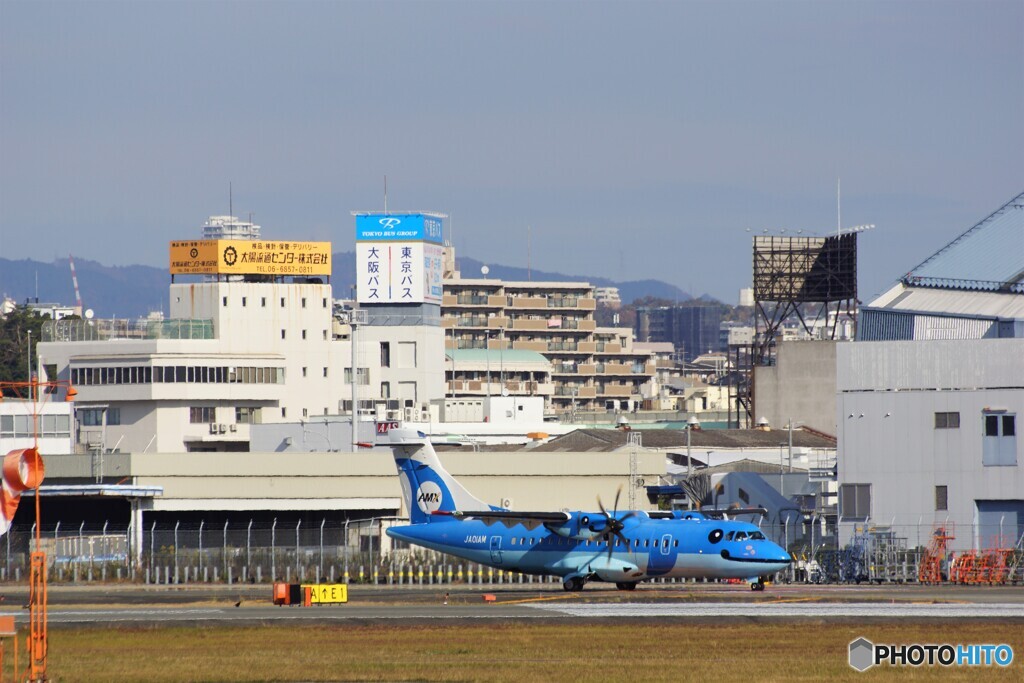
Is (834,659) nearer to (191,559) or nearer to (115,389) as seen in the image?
(191,559)

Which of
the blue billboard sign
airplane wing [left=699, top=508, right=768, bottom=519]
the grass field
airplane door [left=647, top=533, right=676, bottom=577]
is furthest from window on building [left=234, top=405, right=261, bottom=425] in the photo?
the grass field

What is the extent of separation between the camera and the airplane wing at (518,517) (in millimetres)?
64438

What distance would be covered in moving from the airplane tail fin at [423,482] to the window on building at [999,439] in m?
23.3

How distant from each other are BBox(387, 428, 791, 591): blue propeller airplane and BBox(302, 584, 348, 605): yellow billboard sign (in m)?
8.27

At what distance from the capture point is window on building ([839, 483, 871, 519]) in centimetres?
7594

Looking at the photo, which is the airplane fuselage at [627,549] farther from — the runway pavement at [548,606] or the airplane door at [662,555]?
the runway pavement at [548,606]

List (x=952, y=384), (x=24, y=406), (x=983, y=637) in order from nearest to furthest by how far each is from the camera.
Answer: (x=983, y=637) < (x=952, y=384) < (x=24, y=406)

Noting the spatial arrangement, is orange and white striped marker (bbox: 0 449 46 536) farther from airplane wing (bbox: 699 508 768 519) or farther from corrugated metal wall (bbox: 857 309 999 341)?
corrugated metal wall (bbox: 857 309 999 341)

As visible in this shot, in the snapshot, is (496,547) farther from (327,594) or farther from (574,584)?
(327,594)

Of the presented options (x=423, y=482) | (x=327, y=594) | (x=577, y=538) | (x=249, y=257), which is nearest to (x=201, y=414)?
(x=249, y=257)

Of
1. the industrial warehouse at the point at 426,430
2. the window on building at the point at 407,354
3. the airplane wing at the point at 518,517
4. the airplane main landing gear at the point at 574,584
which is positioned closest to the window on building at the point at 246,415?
the industrial warehouse at the point at 426,430

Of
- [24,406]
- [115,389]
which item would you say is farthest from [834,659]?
[115,389]

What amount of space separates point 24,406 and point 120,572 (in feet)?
117

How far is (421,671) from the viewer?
39.2 m
